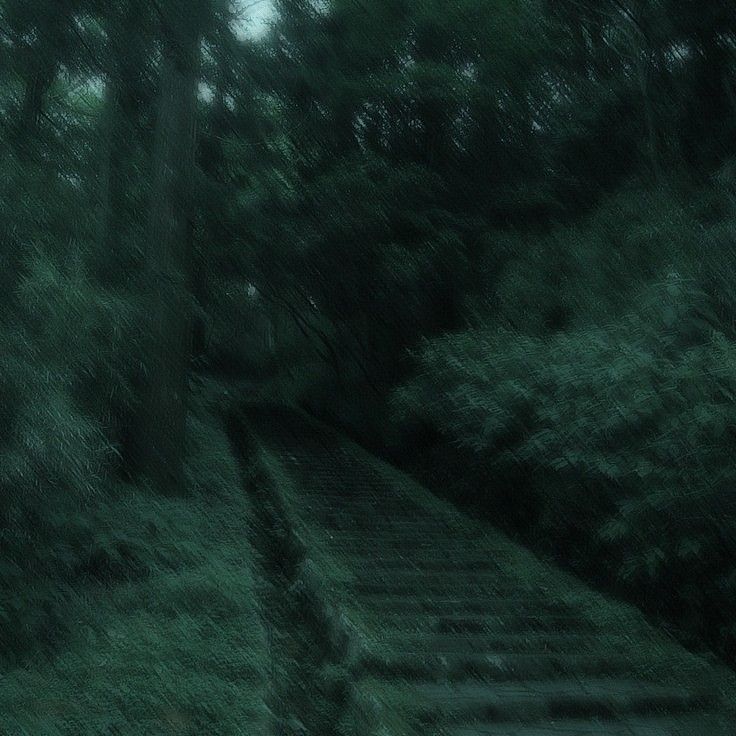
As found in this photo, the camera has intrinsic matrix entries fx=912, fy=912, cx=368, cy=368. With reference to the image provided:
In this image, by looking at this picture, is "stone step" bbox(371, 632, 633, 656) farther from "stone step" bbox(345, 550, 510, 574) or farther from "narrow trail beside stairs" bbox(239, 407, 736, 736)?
"stone step" bbox(345, 550, 510, 574)

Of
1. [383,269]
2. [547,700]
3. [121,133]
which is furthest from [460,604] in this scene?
[383,269]

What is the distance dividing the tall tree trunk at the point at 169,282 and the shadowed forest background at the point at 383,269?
29mm

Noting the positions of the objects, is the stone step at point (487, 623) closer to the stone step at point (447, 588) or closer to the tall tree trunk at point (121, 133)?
the stone step at point (447, 588)

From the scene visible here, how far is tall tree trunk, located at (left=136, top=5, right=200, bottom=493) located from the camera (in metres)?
10.0

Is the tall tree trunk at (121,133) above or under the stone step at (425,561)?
above

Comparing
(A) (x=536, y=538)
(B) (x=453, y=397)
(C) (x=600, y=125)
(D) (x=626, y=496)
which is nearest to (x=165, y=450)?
(B) (x=453, y=397)

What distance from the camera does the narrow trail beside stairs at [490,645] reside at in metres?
6.31

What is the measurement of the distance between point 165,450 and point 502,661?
468 cm

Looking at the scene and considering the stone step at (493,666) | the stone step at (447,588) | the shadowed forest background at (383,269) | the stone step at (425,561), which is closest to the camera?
the stone step at (493,666)

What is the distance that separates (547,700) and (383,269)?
968 centimetres

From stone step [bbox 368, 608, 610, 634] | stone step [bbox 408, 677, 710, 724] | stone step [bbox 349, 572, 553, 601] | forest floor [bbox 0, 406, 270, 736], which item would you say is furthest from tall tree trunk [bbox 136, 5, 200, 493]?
stone step [bbox 408, 677, 710, 724]

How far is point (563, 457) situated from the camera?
876 cm

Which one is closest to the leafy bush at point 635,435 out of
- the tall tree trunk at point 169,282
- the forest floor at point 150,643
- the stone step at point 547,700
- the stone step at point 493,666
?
the stone step at point 493,666

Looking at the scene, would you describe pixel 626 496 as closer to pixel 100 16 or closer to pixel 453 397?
pixel 453 397
